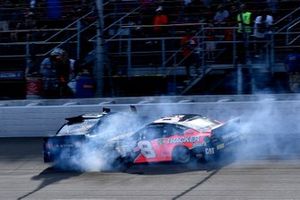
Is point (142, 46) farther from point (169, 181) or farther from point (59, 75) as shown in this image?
point (169, 181)

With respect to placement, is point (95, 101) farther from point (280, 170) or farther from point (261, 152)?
point (280, 170)

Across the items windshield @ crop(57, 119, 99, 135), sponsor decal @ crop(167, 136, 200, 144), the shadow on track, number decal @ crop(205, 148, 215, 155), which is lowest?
the shadow on track

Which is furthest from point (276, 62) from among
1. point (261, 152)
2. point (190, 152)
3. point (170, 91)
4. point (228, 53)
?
point (190, 152)

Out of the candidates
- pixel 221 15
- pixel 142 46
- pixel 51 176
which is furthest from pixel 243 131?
pixel 142 46

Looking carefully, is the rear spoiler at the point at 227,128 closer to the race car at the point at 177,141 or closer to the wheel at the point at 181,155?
the race car at the point at 177,141

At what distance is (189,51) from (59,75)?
3.90 meters

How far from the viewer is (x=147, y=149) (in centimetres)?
1545

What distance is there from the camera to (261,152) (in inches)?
638

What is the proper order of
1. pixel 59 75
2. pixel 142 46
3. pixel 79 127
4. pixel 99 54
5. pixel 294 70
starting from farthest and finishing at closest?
pixel 142 46 < pixel 59 75 < pixel 99 54 < pixel 294 70 < pixel 79 127

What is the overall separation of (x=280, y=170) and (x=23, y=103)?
31.8 feet

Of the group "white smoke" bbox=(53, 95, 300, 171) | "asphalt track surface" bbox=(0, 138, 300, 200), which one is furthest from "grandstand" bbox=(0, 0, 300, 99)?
"asphalt track surface" bbox=(0, 138, 300, 200)

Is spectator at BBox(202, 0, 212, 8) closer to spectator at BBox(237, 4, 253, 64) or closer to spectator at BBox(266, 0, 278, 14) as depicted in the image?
spectator at BBox(237, 4, 253, 64)

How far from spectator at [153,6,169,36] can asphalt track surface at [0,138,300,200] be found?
7142mm

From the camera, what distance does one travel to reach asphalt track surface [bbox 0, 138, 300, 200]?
1237 centimetres
